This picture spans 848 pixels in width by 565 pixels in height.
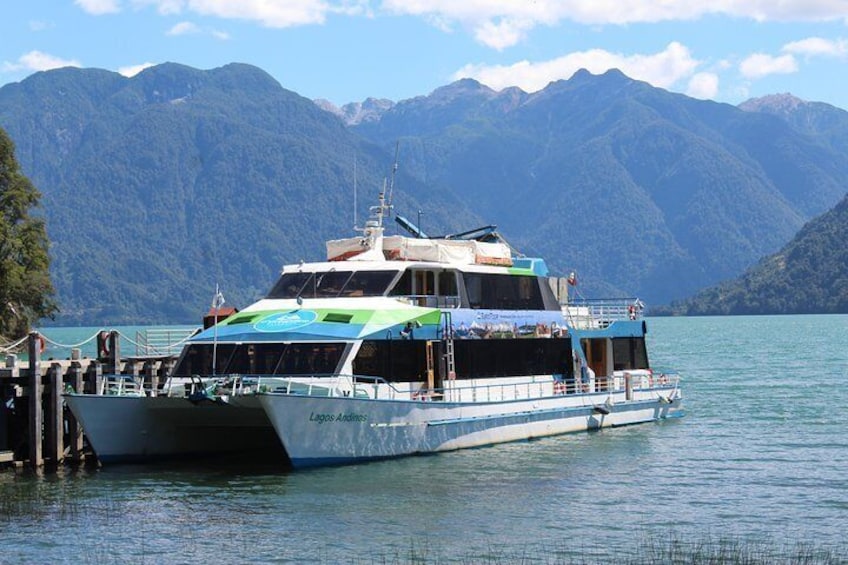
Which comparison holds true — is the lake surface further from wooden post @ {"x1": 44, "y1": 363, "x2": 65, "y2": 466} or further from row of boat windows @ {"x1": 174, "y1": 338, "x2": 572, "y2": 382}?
row of boat windows @ {"x1": 174, "y1": 338, "x2": 572, "y2": 382}

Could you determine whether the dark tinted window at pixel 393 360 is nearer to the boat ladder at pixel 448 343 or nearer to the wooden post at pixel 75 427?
the boat ladder at pixel 448 343

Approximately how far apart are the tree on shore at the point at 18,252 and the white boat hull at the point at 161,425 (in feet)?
133

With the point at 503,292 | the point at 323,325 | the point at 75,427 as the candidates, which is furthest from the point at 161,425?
the point at 503,292

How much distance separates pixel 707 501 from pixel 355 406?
745 centimetres

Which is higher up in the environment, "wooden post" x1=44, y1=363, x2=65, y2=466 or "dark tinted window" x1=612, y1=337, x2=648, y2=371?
"dark tinted window" x1=612, y1=337, x2=648, y2=371

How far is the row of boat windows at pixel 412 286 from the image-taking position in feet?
112

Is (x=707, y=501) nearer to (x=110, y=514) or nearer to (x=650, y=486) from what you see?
(x=650, y=486)

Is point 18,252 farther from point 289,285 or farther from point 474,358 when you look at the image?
point 474,358

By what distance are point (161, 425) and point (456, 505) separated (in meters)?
8.31

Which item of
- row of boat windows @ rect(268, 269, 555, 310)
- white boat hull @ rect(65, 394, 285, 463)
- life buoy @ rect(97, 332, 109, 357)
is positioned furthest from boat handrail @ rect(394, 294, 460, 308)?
life buoy @ rect(97, 332, 109, 357)

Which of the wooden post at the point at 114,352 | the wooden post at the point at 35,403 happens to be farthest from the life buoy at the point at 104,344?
the wooden post at the point at 35,403

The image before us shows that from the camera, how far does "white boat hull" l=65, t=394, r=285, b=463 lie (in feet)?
98.2

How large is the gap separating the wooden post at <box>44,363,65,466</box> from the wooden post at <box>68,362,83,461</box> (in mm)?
517

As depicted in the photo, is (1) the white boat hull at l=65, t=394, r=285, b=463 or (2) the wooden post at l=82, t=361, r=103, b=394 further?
(2) the wooden post at l=82, t=361, r=103, b=394
